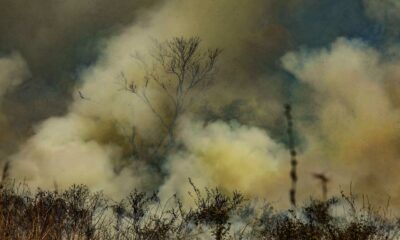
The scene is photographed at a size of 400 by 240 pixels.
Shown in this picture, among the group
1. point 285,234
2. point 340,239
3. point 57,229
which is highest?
point 285,234

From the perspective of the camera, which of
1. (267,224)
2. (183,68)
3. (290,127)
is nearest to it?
(290,127)

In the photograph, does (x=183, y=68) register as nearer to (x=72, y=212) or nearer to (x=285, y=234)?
(x=285, y=234)

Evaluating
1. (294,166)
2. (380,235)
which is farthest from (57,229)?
(380,235)

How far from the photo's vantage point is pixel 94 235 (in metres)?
7.30

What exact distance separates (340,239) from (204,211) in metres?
24.2

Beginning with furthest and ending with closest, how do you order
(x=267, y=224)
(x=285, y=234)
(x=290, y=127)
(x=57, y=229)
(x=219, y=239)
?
(x=267, y=224) → (x=219, y=239) → (x=285, y=234) → (x=57, y=229) → (x=290, y=127)

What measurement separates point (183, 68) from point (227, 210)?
23.3 metres

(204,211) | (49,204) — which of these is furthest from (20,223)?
(204,211)

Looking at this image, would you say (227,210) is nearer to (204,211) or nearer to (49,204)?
(204,211)

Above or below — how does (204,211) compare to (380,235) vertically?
above

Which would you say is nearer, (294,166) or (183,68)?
(294,166)

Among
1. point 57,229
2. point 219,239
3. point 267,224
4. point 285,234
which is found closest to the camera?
point 57,229

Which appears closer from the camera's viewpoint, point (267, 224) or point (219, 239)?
point (219, 239)

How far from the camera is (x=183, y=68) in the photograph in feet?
214
